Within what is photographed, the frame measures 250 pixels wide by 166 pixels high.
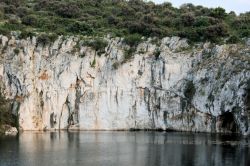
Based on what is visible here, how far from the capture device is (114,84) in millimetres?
91375

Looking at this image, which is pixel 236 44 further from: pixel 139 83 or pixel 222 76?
pixel 139 83

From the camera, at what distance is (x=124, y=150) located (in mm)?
63500

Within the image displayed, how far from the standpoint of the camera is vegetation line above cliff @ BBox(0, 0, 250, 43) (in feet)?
308

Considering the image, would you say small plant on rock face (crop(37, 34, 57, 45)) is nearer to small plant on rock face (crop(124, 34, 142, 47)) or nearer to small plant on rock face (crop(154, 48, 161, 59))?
small plant on rock face (crop(124, 34, 142, 47))

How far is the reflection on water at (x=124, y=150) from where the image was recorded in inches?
2175

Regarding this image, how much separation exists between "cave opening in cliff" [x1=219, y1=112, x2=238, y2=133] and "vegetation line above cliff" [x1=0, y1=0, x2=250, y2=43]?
13119 mm

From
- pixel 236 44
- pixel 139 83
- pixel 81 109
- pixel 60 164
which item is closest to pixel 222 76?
pixel 236 44

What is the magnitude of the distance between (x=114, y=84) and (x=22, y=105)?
586 inches

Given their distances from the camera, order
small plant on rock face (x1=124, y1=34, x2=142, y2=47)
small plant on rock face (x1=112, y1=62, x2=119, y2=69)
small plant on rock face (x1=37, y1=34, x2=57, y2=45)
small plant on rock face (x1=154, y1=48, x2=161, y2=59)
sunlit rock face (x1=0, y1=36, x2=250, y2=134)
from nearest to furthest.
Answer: sunlit rock face (x1=0, y1=36, x2=250, y2=134) → small plant on rock face (x1=154, y1=48, x2=161, y2=59) → small plant on rock face (x1=112, y1=62, x2=119, y2=69) → small plant on rock face (x1=37, y1=34, x2=57, y2=45) → small plant on rock face (x1=124, y1=34, x2=142, y2=47)

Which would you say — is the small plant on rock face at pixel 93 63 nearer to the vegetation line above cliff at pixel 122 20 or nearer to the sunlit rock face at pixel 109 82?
the sunlit rock face at pixel 109 82

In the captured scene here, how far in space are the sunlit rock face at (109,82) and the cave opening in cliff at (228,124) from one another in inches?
152

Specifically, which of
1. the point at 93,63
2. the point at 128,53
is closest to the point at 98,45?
the point at 93,63

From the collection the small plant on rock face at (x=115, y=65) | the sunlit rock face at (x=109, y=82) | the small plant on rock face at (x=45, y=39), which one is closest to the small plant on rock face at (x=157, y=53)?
the sunlit rock face at (x=109, y=82)

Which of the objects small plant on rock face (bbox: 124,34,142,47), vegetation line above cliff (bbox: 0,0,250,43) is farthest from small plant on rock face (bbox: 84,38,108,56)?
vegetation line above cliff (bbox: 0,0,250,43)
